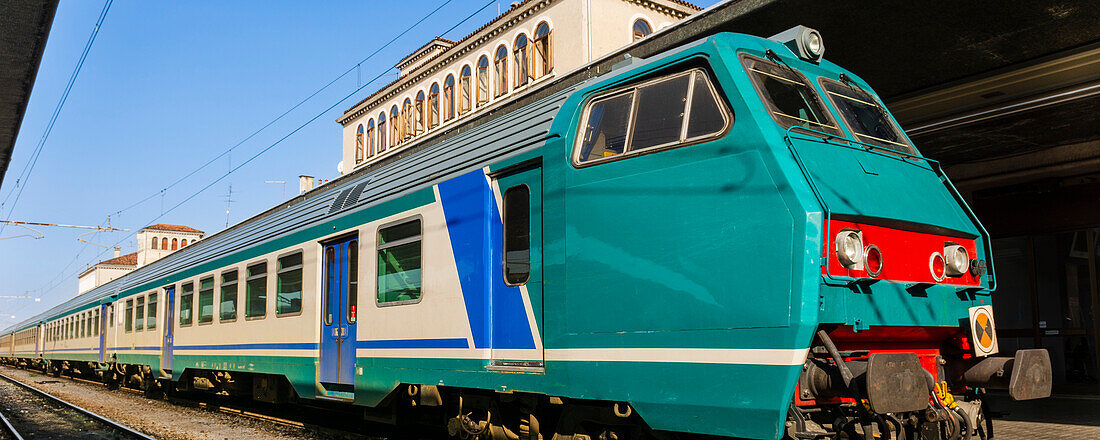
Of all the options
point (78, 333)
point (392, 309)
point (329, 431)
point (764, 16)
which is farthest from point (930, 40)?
point (78, 333)

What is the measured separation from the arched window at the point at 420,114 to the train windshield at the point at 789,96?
3991 centimetres

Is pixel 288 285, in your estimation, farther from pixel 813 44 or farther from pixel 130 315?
pixel 130 315

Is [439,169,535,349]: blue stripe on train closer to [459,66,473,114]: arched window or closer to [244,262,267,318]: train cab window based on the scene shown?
[244,262,267,318]: train cab window

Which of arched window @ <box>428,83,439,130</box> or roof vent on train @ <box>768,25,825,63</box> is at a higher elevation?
arched window @ <box>428,83,439,130</box>

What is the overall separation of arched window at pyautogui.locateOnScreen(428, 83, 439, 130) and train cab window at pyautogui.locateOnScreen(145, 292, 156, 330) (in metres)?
26.1

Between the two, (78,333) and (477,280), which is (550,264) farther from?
(78,333)

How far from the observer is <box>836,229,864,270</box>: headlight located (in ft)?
16.1

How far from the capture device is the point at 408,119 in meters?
46.7

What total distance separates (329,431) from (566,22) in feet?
89.2

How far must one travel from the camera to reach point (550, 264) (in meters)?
6.32

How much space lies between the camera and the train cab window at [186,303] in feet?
51.2

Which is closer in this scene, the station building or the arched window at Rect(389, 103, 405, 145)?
the arched window at Rect(389, 103, 405, 145)

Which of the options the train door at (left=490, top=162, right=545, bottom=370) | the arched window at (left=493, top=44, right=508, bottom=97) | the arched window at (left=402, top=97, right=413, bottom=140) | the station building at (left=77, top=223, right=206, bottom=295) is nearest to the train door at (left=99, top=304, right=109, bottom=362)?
the arched window at (left=493, top=44, right=508, bottom=97)

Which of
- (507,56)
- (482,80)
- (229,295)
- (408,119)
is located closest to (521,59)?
(507,56)
